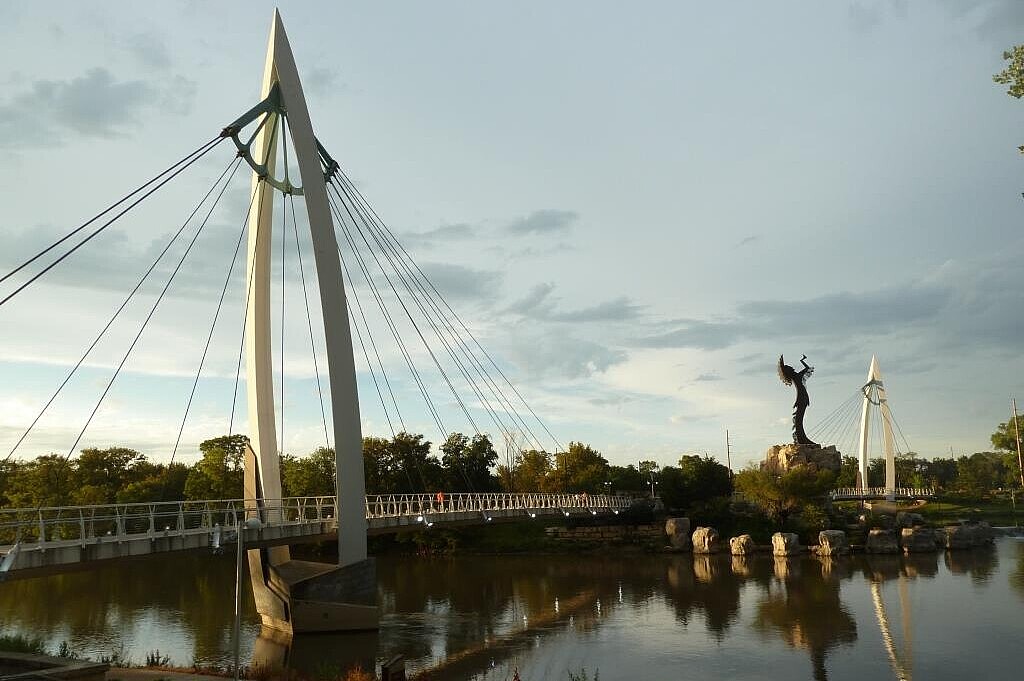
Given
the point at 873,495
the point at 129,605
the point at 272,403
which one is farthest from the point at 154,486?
the point at 873,495

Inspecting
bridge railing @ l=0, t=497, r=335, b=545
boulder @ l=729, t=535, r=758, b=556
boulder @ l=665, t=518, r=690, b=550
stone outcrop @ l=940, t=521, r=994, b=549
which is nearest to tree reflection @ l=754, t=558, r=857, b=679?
boulder @ l=729, t=535, r=758, b=556

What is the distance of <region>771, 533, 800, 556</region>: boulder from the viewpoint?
5672 cm

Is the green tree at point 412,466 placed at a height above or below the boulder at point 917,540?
above

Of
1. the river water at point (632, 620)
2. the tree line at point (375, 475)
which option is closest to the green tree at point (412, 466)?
the tree line at point (375, 475)

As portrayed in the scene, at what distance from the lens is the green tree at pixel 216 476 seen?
75000 millimetres

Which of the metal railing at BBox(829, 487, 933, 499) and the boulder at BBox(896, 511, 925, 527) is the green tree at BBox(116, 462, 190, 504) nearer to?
the boulder at BBox(896, 511, 925, 527)

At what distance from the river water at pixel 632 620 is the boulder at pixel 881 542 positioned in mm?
2336

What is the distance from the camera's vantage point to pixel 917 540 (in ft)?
191

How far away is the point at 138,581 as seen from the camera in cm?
5444

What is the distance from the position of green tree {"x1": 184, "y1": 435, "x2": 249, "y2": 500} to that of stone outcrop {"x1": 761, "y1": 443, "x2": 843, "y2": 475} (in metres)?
A: 50.6

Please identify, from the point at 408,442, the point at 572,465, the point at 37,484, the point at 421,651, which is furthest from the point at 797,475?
the point at 37,484

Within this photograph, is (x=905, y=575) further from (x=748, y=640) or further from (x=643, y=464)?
(x=643, y=464)

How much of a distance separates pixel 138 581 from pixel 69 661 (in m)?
39.6

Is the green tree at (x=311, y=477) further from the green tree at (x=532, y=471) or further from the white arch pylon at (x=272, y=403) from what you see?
the white arch pylon at (x=272, y=403)
